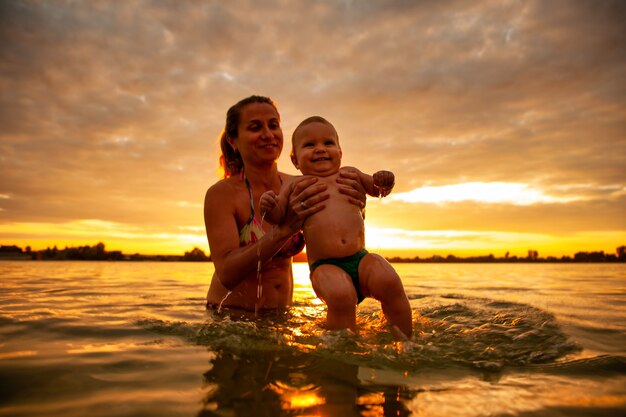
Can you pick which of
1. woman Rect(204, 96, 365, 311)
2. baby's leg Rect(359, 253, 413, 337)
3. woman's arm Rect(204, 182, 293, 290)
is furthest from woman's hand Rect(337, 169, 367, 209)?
baby's leg Rect(359, 253, 413, 337)

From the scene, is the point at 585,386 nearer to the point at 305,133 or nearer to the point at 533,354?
the point at 533,354

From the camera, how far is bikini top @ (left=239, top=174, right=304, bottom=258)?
14.8 feet

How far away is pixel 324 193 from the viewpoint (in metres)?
3.83

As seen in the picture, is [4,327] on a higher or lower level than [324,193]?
lower

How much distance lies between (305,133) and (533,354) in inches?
101

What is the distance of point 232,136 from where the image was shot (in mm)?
4781

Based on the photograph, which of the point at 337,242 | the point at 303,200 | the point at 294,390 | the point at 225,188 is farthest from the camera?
the point at 225,188

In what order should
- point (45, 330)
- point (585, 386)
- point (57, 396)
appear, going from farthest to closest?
point (45, 330)
point (585, 386)
point (57, 396)

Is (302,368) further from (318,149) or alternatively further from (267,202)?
(318,149)

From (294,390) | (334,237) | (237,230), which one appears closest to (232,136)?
(237,230)

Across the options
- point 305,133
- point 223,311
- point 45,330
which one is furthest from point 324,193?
point 45,330

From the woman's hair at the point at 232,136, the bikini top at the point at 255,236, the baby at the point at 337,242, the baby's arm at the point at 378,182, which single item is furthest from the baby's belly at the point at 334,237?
the woman's hair at the point at 232,136

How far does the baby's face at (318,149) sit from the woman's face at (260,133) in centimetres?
57

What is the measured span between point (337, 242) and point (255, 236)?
1245mm
